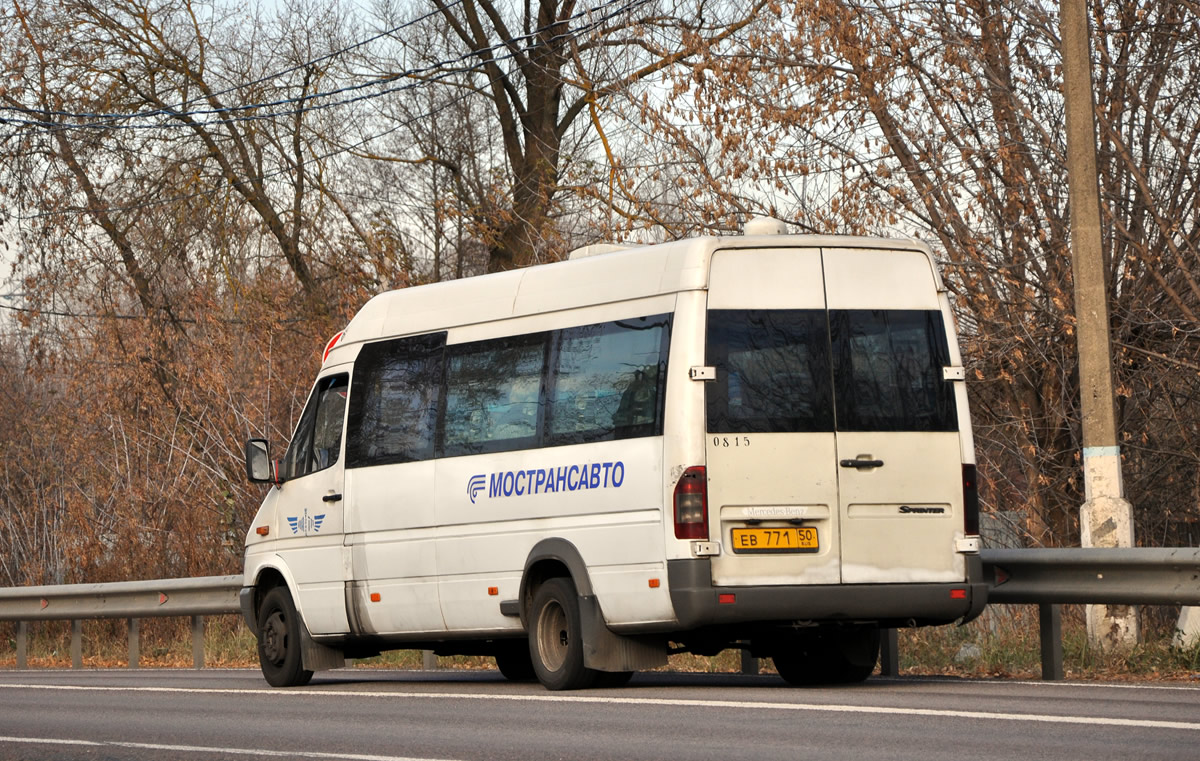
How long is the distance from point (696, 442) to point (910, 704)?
1.86 metres

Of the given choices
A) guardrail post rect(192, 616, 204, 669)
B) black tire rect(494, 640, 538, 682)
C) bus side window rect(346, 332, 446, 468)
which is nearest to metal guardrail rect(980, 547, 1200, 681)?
black tire rect(494, 640, 538, 682)

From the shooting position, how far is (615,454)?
10.6 m

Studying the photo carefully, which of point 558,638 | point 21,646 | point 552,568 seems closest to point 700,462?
point 552,568

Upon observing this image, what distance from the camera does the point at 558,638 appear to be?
37.1 ft

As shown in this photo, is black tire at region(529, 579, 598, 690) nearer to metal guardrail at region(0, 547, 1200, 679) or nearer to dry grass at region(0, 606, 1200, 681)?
dry grass at region(0, 606, 1200, 681)

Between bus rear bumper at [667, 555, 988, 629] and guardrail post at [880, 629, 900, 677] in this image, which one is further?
guardrail post at [880, 629, 900, 677]

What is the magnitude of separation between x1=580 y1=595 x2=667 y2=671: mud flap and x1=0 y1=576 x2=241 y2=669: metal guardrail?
6560mm

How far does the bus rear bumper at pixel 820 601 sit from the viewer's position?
32.9 ft

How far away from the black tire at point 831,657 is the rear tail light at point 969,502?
92cm

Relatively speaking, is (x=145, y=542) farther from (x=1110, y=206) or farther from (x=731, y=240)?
(x=731, y=240)

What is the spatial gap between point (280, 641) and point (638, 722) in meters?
5.17

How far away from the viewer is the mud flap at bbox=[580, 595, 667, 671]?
10.7 m

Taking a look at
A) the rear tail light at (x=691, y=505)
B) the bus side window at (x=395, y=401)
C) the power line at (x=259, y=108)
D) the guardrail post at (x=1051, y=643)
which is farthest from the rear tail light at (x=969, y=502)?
the power line at (x=259, y=108)

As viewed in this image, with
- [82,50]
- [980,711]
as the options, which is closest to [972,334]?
[980,711]
